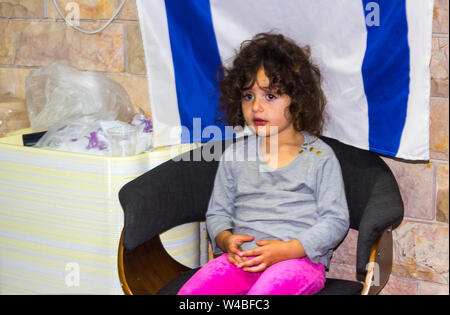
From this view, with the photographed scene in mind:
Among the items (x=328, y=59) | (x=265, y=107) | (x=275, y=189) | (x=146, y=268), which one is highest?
(x=328, y=59)

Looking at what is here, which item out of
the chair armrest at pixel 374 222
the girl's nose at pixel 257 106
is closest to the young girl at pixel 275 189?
the girl's nose at pixel 257 106

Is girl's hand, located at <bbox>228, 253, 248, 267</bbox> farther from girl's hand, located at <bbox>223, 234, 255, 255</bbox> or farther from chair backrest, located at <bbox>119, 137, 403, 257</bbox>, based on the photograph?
chair backrest, located at <bbox>119, 137, 403, 257</bbox>

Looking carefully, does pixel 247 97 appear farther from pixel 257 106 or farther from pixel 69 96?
pixel 69 96

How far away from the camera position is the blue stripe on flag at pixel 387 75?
4.86 ft

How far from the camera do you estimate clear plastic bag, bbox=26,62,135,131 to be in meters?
1.96

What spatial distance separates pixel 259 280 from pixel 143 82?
0.97 meters

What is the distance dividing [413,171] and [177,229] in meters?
0.77

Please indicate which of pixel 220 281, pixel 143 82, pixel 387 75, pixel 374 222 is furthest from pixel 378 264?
pixel 143 82

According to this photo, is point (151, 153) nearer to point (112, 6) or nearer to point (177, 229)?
point (177, 229)

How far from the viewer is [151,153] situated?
181cm

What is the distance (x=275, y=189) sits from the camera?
158 centimetres

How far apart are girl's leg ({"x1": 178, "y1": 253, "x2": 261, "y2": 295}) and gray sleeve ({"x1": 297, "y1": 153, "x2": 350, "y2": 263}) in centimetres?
17
